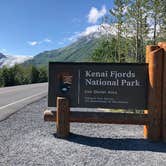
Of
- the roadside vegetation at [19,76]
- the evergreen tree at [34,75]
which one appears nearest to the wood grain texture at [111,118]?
the roadside vegetation at [19,76]

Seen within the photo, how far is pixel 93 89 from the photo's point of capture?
28.6 feet

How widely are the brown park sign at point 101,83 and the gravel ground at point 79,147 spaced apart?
0.74 m

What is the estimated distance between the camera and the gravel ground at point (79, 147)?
652 cm

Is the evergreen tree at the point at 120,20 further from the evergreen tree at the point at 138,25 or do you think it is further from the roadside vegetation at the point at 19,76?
the roadside vegetation at the point at 19,76

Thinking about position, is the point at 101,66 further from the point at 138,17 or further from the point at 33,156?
the point at 138,17

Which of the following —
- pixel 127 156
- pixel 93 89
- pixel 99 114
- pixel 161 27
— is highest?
pixel 161 27

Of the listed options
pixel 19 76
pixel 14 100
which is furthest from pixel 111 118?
pixel 19 76

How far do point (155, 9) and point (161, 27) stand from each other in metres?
0.60

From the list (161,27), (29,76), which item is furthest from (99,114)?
(29,76)

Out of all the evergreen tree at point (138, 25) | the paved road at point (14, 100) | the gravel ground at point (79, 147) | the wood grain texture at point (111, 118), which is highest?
the evergreen tree at point (138, 25)

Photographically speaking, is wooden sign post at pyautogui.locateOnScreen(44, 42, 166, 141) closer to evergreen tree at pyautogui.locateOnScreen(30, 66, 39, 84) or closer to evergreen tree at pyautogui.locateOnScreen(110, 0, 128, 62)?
evergreen tree at pyautogui.locateOnScreen(110, 0, 128, 62)

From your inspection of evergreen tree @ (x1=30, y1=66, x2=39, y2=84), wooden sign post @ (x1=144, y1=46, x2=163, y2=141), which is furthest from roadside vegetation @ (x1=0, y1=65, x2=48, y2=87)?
wooden sign post @ (x1=144, y1=46, x2=163, y2=141)

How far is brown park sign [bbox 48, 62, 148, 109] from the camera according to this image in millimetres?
8680

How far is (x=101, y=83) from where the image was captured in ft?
28.6
